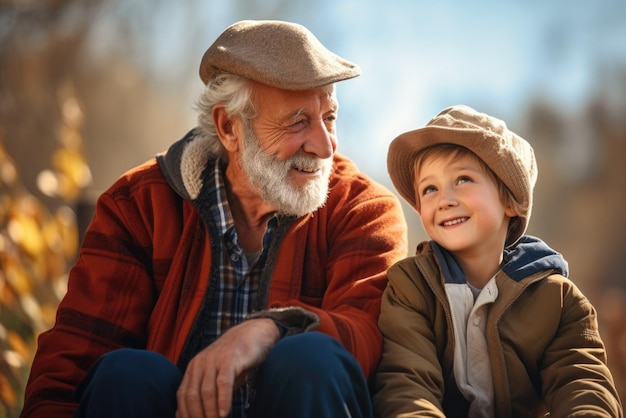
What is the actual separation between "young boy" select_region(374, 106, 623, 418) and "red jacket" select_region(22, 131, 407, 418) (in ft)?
0.71

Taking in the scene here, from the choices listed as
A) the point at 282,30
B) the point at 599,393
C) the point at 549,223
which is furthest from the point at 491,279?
the point at 549,223

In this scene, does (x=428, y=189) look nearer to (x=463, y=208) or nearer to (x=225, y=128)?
(x=463, y=208)

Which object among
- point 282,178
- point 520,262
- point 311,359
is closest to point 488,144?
point 520,262

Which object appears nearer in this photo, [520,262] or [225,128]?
[520,262]

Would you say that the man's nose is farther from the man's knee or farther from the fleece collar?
the man's knee

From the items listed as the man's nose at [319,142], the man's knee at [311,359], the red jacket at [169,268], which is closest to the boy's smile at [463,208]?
the red jacket at [169,268]

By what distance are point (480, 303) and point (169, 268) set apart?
1.06m

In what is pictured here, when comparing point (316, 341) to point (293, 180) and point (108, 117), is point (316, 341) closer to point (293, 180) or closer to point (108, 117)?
point (293, 180)

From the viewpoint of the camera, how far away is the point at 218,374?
2434mm

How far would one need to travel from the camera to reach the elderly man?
3047mm

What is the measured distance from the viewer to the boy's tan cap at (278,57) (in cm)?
310

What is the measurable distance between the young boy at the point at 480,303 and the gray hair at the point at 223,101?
2.03 ft

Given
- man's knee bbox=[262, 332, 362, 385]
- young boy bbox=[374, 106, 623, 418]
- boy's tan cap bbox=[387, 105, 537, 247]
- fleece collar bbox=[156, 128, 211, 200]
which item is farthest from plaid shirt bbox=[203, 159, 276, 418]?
man's knee bbox=[262, 332, 362, 385]

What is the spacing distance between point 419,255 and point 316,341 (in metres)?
0.61
